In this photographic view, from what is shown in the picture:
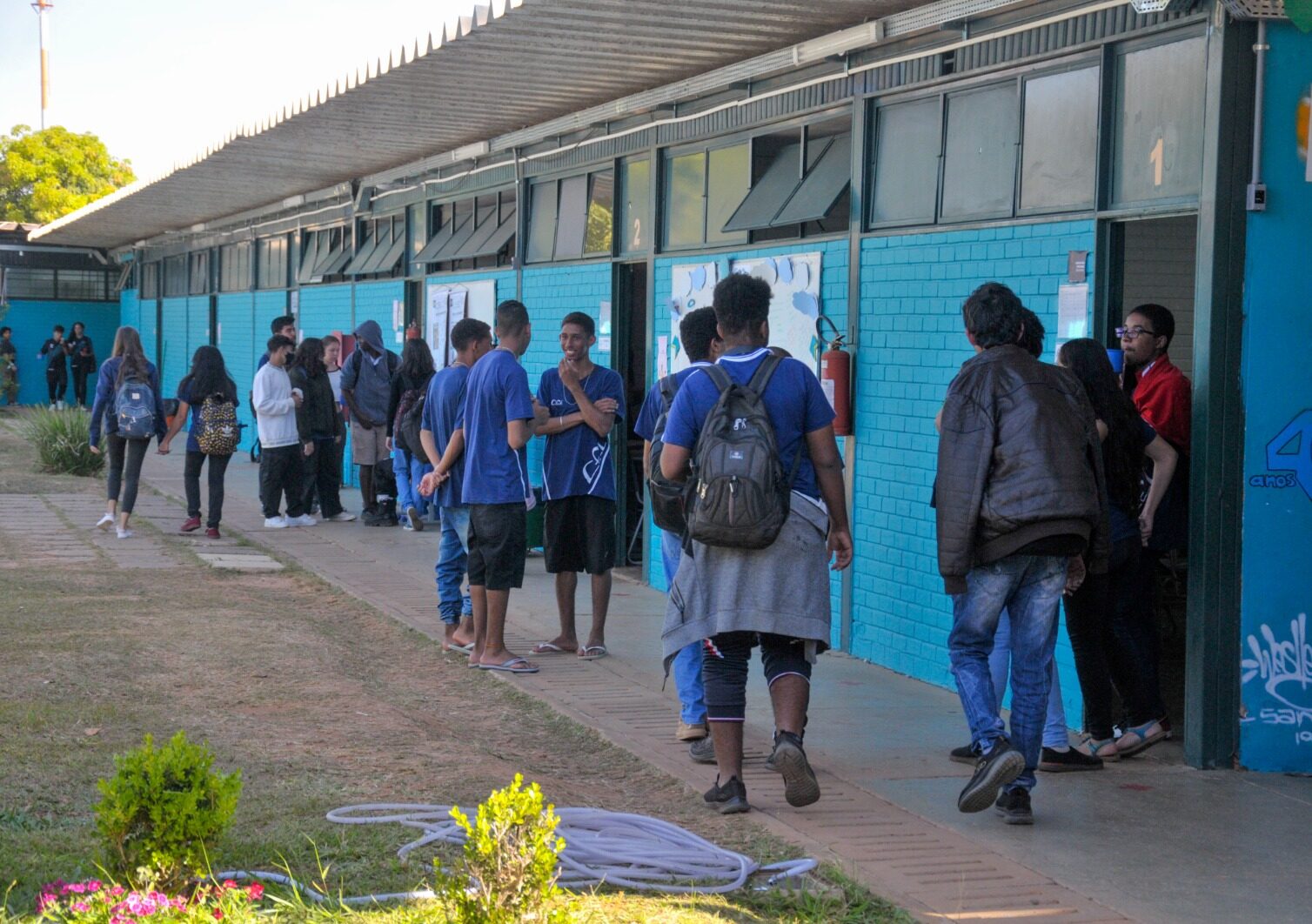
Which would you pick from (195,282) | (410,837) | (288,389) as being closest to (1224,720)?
(410,837)

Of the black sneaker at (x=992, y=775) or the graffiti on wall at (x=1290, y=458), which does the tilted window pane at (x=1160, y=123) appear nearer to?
the graffiti on wall at (x=1290, y=458)

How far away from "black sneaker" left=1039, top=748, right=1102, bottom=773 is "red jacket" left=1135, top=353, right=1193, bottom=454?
1.36m

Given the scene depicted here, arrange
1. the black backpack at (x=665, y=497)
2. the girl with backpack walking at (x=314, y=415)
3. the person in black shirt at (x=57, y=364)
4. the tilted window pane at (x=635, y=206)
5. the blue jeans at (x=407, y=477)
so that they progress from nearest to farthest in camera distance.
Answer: the black backpack at (x=665, y=497)
the tilted window pane at (x=635, y=206)
the blue jeans at (x=407, y=477)
the girl with backpack walking at (x=314, y=415)
the person in black shirt at (x=57, y=364)

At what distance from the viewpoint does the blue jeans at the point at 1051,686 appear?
6.34 metres

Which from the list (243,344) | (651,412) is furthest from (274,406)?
(243,344)

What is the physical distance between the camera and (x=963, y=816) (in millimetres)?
5832

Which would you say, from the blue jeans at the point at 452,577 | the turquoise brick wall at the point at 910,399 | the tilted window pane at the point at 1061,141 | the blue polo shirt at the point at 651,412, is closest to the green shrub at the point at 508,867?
the blue polo shirt at the point at 651,412

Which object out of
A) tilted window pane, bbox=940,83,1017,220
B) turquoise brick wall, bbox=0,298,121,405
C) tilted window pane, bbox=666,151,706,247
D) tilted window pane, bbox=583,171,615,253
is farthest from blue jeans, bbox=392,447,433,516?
turquoise brick wall, bbox=0,298,121,405

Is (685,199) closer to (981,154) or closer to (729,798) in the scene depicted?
(981,154)

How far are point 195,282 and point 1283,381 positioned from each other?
26.7 m

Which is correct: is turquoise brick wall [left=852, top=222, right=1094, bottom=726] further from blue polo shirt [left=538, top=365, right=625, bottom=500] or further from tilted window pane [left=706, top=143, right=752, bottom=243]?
tilted window pane [left=706, top=143, right=752, bottom=243]

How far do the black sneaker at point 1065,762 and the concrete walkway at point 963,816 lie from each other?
3.5 inches

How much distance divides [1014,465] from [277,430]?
1000 centimetres

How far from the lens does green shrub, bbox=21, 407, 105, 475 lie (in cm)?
2027
